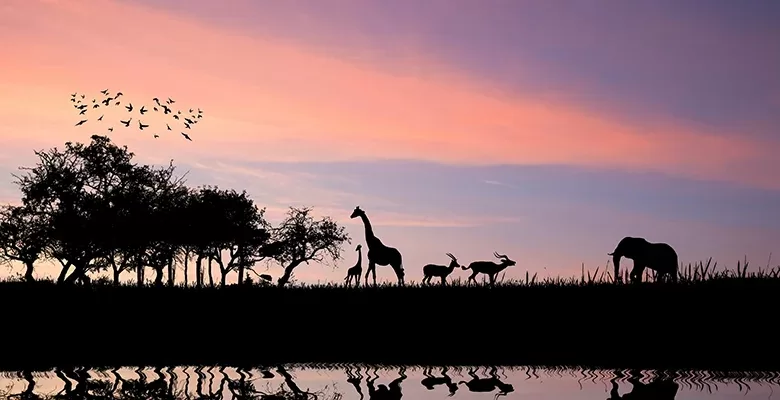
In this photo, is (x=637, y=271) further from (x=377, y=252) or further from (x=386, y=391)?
(x=386, y=391)

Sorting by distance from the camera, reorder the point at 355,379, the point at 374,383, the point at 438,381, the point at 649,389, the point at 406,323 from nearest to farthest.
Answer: the point at 649,389 → the point at 374,383 → the point at 438,381 → the point at 355,379 → the point at 406,323

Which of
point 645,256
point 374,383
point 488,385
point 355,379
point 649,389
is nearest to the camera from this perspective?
point 649,389

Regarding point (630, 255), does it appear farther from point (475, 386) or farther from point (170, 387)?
point (170, 387)

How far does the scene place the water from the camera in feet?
59.2

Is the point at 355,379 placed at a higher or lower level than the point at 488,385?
higher

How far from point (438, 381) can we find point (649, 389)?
4.45 meters

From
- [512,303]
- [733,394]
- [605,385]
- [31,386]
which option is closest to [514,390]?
[605,385]

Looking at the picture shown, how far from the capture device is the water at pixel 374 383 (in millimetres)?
18031

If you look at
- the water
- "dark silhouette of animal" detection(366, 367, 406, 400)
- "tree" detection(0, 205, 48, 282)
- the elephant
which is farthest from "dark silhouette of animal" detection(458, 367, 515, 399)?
"tree" detection(0, 205, 48, 282)

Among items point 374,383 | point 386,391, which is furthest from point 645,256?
point 386,391

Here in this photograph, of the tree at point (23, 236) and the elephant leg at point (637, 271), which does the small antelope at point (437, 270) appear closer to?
the elephant leg at point (637, 271)

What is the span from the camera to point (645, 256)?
36844 mm

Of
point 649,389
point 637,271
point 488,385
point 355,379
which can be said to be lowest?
point 649,389

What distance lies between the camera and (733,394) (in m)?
18.2
